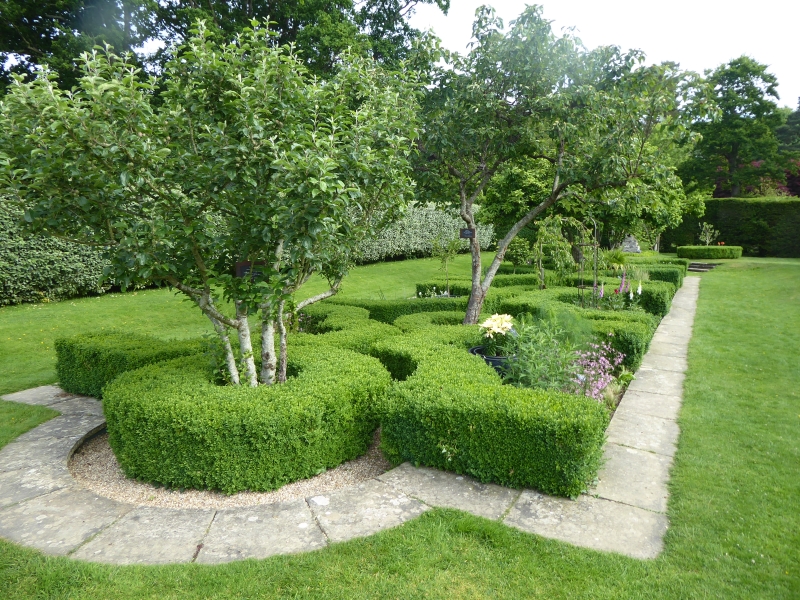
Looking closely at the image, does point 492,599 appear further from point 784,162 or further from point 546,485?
point 784,162

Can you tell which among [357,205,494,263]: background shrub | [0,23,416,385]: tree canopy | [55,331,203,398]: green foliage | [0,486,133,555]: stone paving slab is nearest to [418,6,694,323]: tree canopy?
[0,23,416,385]: tree canopy

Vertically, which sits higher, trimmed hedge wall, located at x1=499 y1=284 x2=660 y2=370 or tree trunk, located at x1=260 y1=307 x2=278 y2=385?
tree trunk, located at x1=260 y1=307 x2=278 y2=385

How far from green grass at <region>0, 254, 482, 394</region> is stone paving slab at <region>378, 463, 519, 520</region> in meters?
5.63

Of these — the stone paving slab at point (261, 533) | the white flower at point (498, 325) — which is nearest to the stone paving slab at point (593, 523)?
the stone paving slab at point (261, 533)

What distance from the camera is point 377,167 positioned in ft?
14.8

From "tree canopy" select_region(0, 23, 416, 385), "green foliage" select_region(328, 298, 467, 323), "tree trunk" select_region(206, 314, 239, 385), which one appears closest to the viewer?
"tree canopy" select_region(0, 23, 416, 385)

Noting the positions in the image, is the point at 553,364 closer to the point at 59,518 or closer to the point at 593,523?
the point at 593,523

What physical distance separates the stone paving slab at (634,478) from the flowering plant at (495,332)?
5.39 feet

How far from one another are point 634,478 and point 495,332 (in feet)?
7.17

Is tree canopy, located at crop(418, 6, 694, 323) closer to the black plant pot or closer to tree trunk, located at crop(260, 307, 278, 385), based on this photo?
the black plant pot

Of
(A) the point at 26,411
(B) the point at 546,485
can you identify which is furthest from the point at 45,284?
(B) the point at 546,485

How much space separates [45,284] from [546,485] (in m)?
12.9

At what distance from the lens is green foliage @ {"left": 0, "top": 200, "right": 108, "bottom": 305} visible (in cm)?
1113

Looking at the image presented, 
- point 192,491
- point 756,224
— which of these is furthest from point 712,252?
point 192,491
